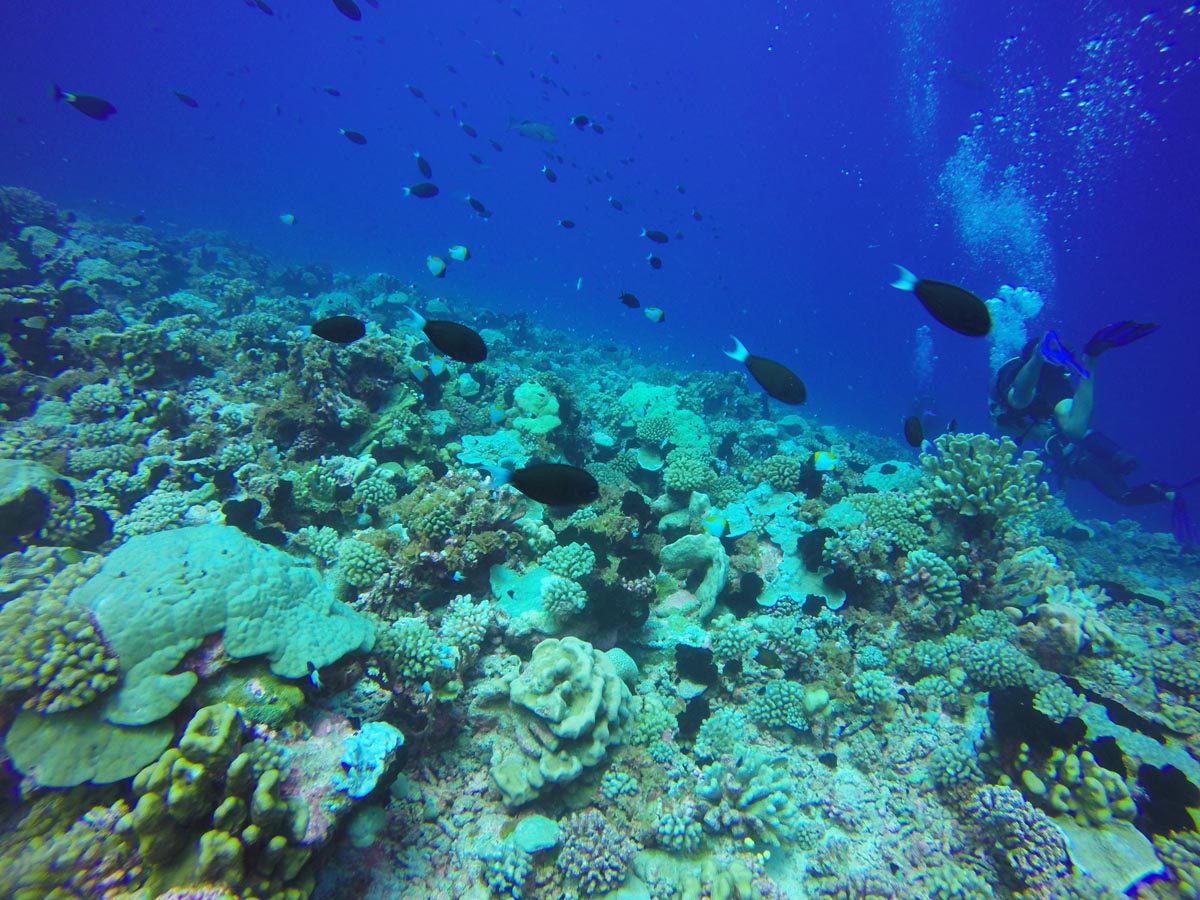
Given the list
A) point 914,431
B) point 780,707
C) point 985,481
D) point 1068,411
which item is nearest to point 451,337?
point 780,707

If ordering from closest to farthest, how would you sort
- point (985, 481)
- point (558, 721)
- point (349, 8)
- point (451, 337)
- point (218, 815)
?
1. point (218, 815)
2. point (558, 721)
3. point (451, 337)
4. point (985, 481)
5. point (349, 8)

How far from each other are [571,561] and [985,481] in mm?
6179

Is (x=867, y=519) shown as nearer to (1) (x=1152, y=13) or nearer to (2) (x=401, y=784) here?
(2) (x=401, y=784)

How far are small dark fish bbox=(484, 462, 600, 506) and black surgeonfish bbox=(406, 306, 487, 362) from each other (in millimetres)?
1650

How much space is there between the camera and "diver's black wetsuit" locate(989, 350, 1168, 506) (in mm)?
9508

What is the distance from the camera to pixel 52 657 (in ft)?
9.82

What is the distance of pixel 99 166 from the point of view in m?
78.8

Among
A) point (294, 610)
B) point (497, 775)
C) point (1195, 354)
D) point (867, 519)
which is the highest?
point (1195, 354)

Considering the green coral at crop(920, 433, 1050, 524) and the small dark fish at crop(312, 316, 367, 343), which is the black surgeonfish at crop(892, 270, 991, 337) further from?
the small dark fish at crop(312, 316, 367, 343)

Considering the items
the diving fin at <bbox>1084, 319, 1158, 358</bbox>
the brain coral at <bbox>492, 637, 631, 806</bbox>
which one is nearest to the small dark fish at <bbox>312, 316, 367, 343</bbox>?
the brain coral at <bbox>492, 637, 631, 806</bbox>

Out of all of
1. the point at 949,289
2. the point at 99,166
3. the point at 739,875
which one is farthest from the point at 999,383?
the point at 99,166

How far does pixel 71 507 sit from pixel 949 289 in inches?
412

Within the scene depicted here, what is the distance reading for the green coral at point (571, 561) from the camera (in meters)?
6.11

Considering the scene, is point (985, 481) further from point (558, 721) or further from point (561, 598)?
point (558, 721)
